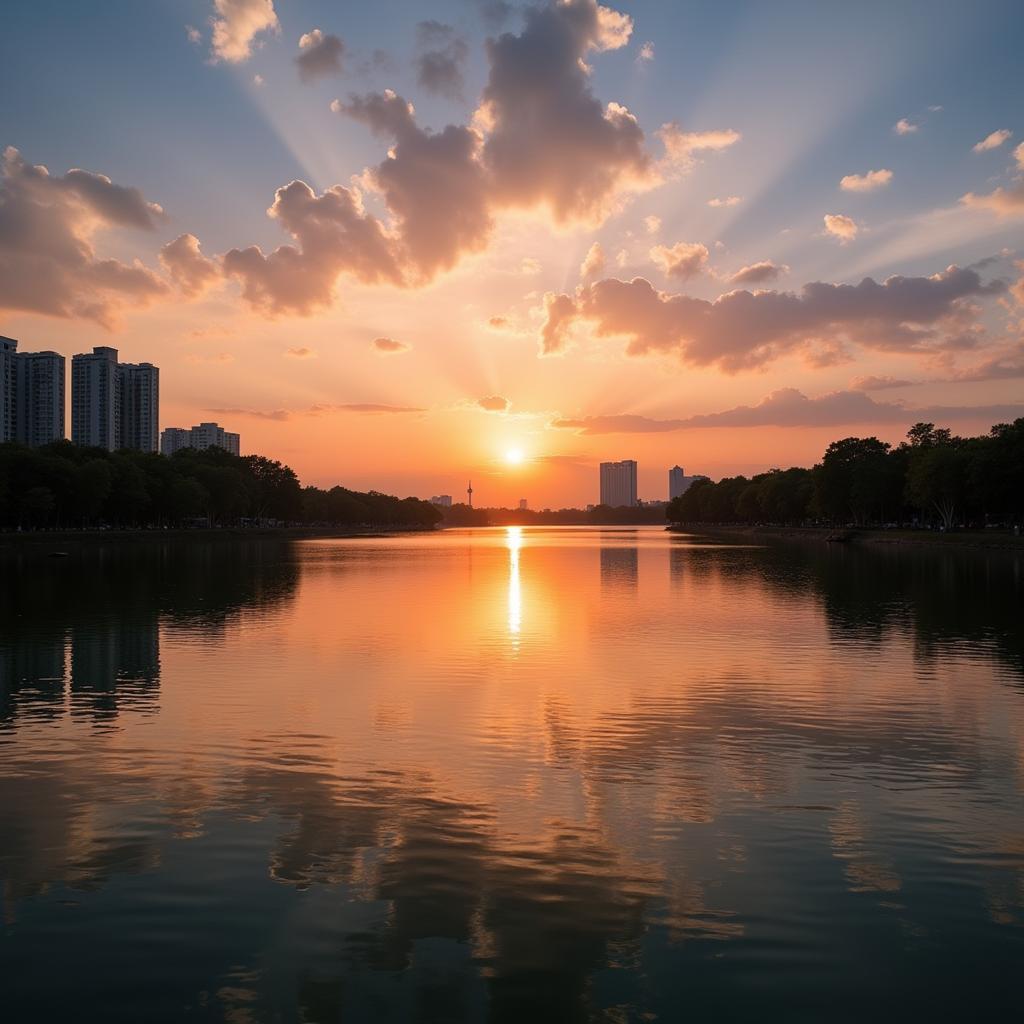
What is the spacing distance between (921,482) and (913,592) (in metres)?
75.5

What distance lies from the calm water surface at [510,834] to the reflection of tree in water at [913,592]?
3764 millimetres

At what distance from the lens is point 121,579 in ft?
195

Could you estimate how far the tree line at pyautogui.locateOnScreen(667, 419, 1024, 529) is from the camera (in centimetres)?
10275

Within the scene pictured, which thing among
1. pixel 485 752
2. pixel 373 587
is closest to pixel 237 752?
pixel 485 752

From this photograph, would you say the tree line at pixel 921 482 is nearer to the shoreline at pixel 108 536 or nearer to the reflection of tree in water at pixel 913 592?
the reflection of tree in water at pixel 913 592

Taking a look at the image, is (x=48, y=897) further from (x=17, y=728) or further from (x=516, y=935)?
(x=17, y=728)

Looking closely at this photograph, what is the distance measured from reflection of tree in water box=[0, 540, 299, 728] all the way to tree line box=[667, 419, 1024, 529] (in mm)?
80611

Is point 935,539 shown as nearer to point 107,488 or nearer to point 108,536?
point 107,488

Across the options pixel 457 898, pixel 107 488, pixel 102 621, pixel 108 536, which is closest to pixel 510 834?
pixel 457 898

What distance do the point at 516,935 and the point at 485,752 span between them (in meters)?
7.33

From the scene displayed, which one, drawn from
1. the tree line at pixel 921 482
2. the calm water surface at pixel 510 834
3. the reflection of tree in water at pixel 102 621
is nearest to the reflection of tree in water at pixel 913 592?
the calm water surface at pixel 510 834

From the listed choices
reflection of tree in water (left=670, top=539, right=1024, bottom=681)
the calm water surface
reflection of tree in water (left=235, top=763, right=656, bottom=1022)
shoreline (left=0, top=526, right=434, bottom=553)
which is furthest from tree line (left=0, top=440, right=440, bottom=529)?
reflection of tree in water (left=235, top=763, right=656, bottom=1022)

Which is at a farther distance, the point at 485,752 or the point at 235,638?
the point at 235,638

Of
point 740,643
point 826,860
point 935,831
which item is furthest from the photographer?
point 740,643
